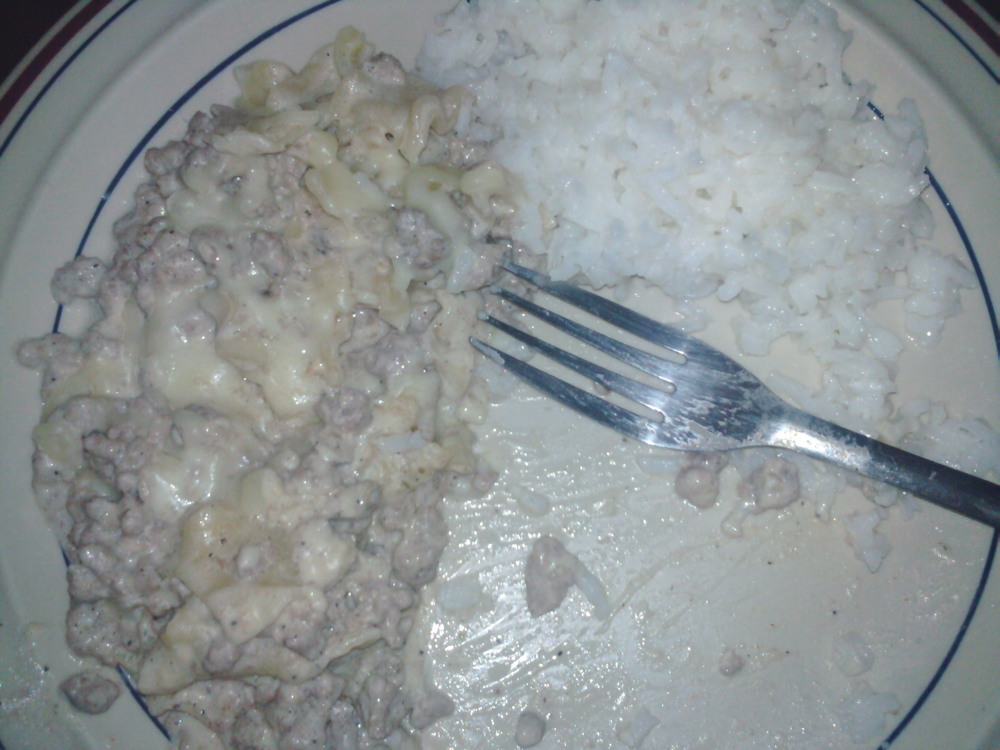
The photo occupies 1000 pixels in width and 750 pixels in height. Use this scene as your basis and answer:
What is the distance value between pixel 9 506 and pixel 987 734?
3099mm

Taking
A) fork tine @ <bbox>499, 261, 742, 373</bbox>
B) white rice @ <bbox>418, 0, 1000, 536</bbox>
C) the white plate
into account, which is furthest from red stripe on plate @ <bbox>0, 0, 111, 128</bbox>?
fork tine @ <bbox>499, 261, 742, 373</bbox>

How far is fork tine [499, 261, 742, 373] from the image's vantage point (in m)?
2.29

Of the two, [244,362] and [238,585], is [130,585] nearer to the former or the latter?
[238,585]

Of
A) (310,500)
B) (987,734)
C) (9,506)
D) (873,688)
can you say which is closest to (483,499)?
(310,500)

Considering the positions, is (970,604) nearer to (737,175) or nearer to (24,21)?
(737,175)

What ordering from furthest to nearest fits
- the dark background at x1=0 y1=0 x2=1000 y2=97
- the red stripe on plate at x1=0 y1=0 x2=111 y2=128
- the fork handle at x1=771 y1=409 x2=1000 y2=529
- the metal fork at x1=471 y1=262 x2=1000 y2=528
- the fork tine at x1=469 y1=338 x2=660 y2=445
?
the dark background at x1=0 y1=0 x2=1000 y2=97, the red stripe on plate at x1=0 y1=0 x2=111 y2=128, the fork tine at x1=469 y1=338 x2=660 y2=445, the metal fork at x1=471 y1=262 x2=1000 y2=528, the fork handle at x1=771 y1=409 x2=1000 y2=529

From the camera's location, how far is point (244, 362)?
211 cm

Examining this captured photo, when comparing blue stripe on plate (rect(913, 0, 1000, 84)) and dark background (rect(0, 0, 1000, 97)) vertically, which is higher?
dark background (rect(0, 0, 1000, 97))

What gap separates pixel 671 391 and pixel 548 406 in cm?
40

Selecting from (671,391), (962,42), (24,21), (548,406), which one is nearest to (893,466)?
(671,391)

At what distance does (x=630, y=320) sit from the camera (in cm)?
235

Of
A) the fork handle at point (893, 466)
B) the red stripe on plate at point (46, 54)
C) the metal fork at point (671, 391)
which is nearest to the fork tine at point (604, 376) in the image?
the metal fork at point (671, 391)

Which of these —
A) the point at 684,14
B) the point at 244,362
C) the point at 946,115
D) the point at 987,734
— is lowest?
the point at 987,734

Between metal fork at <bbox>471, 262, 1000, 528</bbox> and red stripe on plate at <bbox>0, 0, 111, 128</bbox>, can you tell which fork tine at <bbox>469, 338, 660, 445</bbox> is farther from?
red stripe on plate at <bbox>0, 0, 111, 128</bbox>
